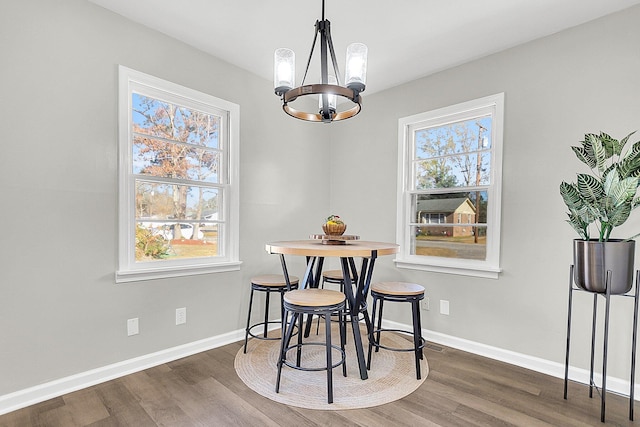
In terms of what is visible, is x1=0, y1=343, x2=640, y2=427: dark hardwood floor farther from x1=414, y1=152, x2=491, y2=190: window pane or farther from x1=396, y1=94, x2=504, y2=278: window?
x1=414, y1=152, x2=491, y2=190: window pane

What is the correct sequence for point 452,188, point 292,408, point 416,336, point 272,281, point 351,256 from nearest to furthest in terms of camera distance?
point 292,408, point 351,256, point 416,336, point 272,281, point 452,188

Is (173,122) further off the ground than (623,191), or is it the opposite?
(173,122)

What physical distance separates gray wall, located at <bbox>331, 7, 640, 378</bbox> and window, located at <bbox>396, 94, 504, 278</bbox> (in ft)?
0.30

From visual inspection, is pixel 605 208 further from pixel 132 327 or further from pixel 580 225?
pixel 132 327

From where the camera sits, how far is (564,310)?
2439mm

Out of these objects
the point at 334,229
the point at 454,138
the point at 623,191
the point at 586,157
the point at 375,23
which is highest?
the point at 375,23

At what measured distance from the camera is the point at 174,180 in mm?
2732

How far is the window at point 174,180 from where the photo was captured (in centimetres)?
244

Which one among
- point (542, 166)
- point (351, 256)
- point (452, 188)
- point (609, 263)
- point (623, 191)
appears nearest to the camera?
point (623, 191)

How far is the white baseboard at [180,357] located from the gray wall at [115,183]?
0.06 m

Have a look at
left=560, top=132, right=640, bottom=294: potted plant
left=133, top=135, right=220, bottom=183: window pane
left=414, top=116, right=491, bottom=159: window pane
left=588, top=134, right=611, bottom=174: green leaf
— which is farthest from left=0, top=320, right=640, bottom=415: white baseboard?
left=414, top=116, right=491, bottom=159: window pane

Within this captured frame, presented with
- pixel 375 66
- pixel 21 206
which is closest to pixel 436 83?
pixel 375 66

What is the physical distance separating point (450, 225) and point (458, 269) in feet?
1.38

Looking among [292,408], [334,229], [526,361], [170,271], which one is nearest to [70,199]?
[170,271]
